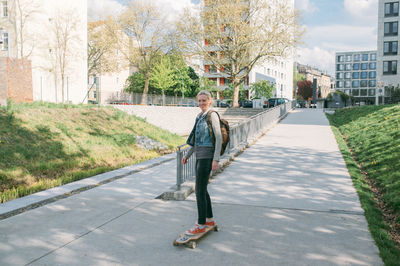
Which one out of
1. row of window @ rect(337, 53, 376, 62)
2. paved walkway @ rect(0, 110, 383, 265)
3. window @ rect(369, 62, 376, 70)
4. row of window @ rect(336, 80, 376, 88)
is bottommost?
paved walkway @ rect(0, 110, 383, 265)

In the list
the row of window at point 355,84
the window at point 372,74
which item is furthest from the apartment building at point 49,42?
the window at point 372,74

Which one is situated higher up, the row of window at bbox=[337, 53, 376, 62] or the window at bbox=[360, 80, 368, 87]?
the row of window at bbox=[337, 53, 376, 62]

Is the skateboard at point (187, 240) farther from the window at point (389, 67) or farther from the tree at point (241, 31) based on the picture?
the window at point (389, 67)

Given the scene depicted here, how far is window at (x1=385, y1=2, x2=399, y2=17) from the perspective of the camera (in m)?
Answer: 52.3

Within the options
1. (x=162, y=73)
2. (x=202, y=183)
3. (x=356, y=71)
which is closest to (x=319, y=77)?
(x=356, y=71)

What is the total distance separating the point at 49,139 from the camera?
1080 centimetres

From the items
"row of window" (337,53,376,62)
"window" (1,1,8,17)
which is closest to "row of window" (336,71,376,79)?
"row of window" (337,53,376,62)

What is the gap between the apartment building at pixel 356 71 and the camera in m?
A: 111

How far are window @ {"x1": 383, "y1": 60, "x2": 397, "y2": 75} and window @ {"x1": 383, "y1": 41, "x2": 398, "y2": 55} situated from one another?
5.20 ft

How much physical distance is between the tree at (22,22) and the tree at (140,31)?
12351 mm

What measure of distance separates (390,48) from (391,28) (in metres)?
3.03

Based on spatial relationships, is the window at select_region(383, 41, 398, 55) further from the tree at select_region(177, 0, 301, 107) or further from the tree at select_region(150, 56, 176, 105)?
the tree at select_region(150, 56, 176, 105)

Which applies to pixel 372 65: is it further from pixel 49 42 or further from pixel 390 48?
pixel 49 42

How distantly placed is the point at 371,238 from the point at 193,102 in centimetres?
3322
